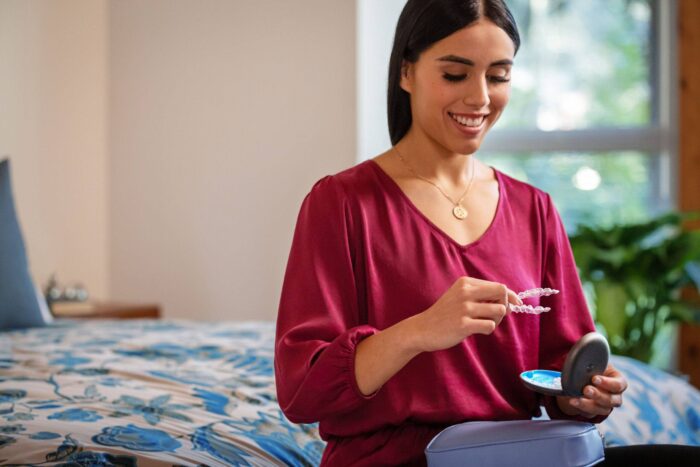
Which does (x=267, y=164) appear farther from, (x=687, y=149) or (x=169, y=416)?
(x=169, y=416)

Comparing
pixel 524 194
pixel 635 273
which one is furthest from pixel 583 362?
pixel 635 273

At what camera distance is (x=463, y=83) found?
1.35 meters

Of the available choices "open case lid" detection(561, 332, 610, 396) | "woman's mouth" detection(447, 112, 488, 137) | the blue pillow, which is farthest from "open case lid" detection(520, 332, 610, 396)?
the blue pillow

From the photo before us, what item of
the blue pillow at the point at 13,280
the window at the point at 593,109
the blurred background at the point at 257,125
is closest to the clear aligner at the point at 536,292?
the blue pillow at the point at 13,280

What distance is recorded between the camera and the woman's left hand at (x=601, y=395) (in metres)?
1.25

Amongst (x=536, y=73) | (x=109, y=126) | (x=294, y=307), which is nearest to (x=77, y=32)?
(x=109, y=126)

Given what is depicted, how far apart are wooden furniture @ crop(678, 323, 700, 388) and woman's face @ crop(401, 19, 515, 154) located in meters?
3.44

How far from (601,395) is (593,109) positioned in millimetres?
3738

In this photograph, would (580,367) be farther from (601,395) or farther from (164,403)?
(164,403)

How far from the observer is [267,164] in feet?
15.0

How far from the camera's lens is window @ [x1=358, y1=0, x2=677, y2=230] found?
187 inches

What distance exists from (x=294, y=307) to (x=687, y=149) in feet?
12.1

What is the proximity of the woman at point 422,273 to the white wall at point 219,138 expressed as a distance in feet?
9.85

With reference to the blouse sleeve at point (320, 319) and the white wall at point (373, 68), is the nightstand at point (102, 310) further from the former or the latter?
the blouse sleeve at point (320, 319)
